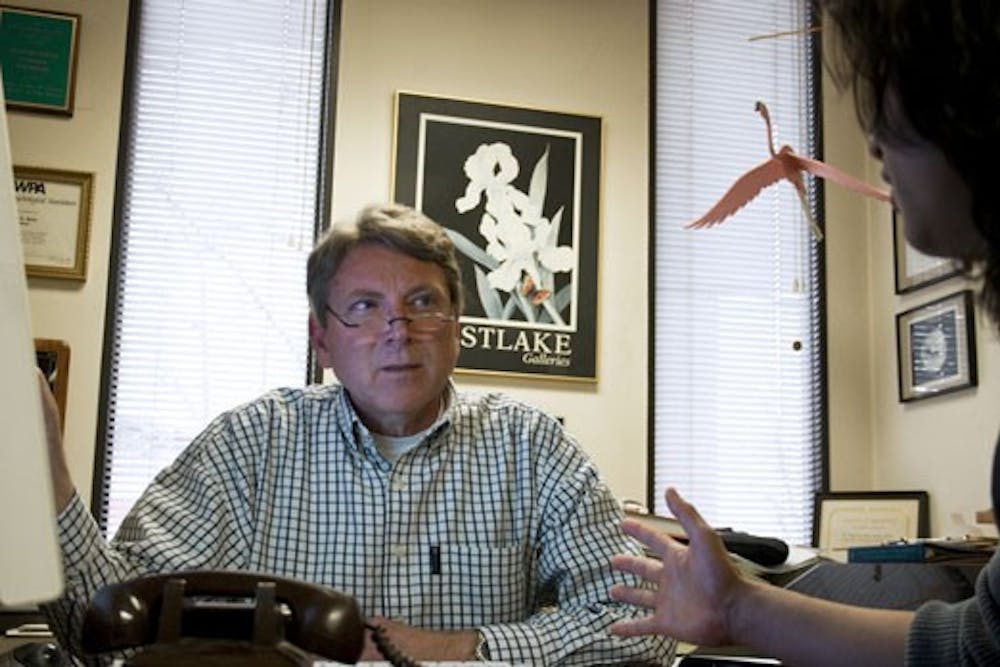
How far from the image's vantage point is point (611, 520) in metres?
1.80

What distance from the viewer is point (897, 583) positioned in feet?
5.92

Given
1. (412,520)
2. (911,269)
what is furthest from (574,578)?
(911,269)

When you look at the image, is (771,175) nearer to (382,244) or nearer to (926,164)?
(382,244)

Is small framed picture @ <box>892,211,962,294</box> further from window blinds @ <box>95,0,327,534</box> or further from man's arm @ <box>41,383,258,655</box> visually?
man's arm @ <box>41,383,258,655</box>

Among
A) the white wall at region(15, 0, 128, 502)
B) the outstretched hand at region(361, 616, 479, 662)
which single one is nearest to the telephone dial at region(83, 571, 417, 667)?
the outstretched hand at region(361, 616, 479, 662)

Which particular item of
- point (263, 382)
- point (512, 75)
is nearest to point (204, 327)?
point (263, 382)

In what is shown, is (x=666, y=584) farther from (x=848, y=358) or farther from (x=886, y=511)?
(x=848, y=358)

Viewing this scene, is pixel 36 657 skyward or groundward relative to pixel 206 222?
groundward

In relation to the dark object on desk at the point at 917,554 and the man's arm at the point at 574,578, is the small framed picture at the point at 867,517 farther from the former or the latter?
the man's arm at the point at 574,578

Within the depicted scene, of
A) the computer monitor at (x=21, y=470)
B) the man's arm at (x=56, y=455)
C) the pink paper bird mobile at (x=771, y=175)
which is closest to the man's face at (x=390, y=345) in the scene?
the man's arm at (x=56, y=455)

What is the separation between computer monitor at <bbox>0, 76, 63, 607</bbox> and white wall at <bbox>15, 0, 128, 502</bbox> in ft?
9.29

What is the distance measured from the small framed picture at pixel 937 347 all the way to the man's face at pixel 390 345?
1880mm

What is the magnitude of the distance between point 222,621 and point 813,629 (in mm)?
651

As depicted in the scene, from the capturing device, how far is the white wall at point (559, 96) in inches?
139
